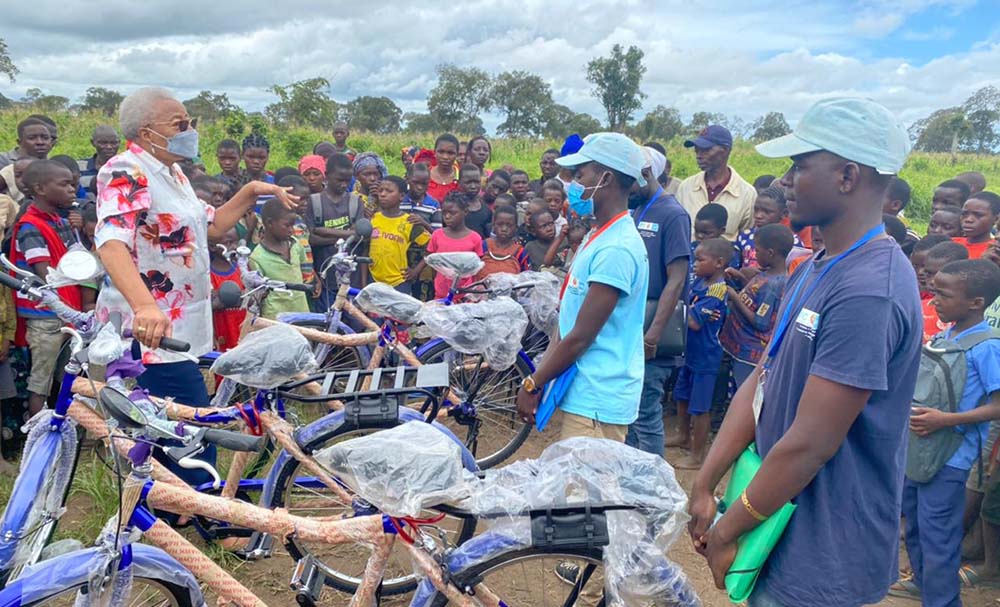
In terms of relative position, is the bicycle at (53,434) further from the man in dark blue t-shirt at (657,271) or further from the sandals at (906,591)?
the sandals at (906,591)

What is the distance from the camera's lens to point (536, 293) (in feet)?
15.2

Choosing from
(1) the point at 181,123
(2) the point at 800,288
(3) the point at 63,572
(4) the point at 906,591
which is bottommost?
(4) the point at 906,591

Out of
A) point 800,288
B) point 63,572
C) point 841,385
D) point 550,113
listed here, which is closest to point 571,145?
point 800,288

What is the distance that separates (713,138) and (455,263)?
251 centimetres

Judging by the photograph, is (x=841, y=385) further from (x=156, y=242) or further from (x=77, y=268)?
(x=156, y=242)

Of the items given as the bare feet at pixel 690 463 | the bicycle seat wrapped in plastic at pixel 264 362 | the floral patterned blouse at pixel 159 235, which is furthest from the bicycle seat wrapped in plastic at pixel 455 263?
the bare feet at pixel 690 463

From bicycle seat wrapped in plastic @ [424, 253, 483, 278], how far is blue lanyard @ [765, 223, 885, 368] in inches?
109

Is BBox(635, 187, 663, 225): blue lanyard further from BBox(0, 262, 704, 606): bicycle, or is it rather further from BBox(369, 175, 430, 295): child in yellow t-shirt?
BBox(369, 175, 430, 295): child in yellow t-shirt

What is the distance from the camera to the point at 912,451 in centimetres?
300

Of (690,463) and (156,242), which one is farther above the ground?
(156,242)

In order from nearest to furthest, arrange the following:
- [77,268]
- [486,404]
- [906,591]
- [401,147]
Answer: [77,268] → [906,591] → [486,404] → [401,147]

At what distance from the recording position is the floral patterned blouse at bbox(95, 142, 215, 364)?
260 cm

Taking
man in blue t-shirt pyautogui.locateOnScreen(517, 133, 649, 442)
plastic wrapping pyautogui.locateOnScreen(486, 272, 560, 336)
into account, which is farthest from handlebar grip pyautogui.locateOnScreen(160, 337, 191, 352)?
plastic wrapping pyautogui.locateOnScreen(486, 272, 560, 336)

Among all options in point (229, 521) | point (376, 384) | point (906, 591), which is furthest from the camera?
point (906, 591)
